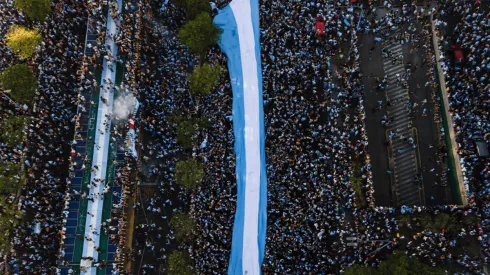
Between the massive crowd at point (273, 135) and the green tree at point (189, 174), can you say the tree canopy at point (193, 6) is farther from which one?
the green tree at point (189, 174)

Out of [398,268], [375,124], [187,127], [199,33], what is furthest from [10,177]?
[375,124]

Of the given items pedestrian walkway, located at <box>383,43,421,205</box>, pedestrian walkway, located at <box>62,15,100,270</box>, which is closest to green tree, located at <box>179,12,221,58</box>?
pedestrian walkway, located at <box>62,15,100,270</box>

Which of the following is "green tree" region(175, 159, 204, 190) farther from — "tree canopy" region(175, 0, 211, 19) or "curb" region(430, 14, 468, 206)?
"curb" region(430, 14, 468, 206)

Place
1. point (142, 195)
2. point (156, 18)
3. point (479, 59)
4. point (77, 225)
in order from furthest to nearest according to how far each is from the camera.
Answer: point (156, 18) → point (479, 59) → point (142, 195) → point (77, 225)

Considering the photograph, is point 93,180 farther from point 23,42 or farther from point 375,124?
point 375,124

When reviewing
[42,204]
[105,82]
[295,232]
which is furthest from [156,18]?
[295,232]

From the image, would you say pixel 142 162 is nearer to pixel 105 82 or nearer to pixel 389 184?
pixel 105 82
